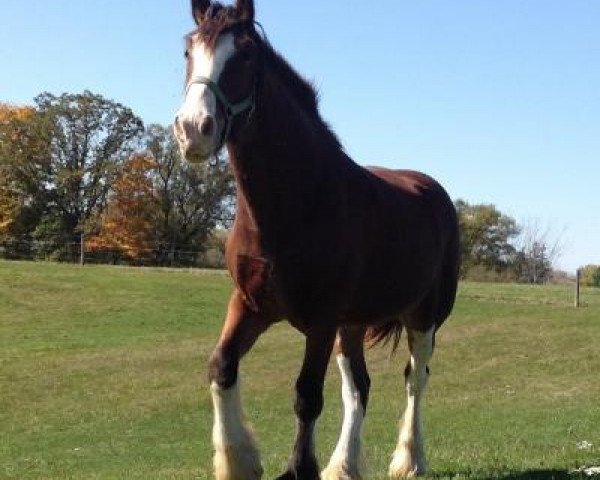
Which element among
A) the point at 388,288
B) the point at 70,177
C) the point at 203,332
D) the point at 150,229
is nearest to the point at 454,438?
the point at 388,288

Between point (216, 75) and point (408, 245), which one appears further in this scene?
point (408, 245)

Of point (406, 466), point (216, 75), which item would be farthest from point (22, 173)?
point (216, 75)

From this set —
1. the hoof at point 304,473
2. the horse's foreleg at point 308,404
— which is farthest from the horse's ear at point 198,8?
the hoof at point 304,473

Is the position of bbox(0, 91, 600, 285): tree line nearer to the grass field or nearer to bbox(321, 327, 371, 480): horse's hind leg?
the grass field

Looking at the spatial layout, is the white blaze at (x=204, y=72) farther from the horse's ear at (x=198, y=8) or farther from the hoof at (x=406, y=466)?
the hoof at (x=406, y=466)

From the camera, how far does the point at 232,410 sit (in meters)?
4.92

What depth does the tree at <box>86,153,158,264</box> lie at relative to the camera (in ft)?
192

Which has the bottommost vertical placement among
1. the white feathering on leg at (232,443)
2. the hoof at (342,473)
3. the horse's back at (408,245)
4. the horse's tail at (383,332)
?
the hoof at (342,473)

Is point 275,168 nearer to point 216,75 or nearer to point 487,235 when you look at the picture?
point 216,75

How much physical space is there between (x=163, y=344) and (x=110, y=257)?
33.4 metres

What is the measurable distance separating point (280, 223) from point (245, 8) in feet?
3.91

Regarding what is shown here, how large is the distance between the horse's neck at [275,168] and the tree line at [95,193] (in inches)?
1907

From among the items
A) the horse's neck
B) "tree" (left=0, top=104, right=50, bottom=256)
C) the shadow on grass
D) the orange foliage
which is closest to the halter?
the horse's neck

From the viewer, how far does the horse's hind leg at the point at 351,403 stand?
5988 mm
